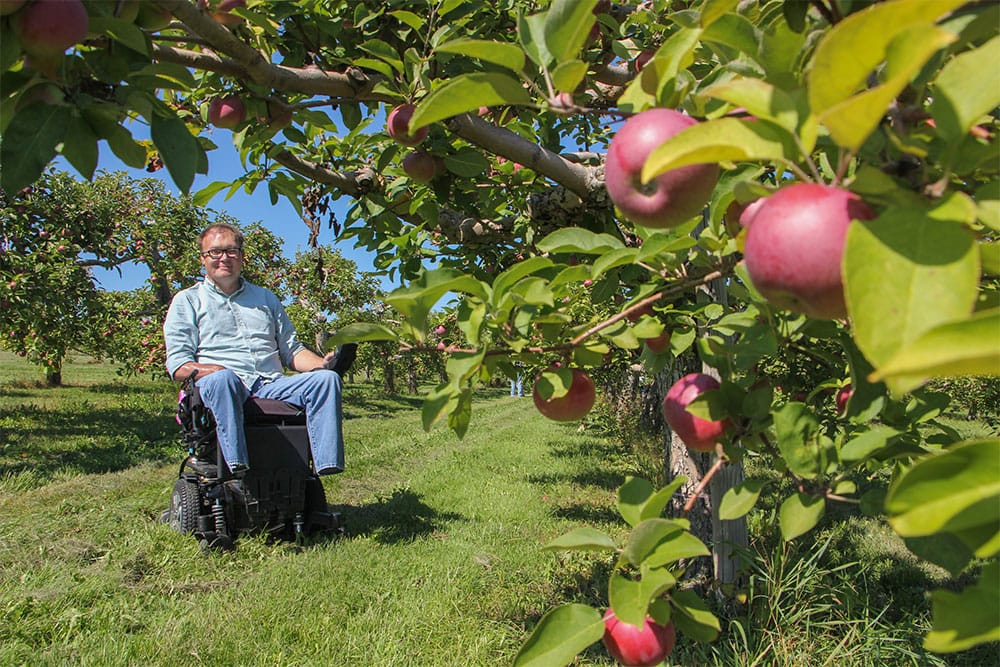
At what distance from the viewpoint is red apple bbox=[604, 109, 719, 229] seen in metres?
0.70

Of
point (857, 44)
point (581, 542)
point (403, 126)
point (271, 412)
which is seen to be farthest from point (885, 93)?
point (271, 412)

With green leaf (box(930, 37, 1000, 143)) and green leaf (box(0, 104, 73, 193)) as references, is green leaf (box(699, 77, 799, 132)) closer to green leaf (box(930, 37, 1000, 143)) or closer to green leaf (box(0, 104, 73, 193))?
green leaf (box(930, 37, 1000, 143))

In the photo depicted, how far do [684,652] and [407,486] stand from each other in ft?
11.7

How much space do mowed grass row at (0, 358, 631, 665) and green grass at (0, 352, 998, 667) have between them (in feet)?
0.04

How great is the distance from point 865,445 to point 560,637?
22.4 inches

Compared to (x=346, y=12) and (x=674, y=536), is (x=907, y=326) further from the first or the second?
(x=346, y=12)

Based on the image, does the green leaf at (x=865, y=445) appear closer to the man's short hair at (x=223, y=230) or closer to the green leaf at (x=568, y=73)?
the green leaf at (x=568, y=73)

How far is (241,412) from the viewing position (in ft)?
10.8

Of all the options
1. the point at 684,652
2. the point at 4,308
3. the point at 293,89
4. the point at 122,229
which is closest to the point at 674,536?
the point at 293,89

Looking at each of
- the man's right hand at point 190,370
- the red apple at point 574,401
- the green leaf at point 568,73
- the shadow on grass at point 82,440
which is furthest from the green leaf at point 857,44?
the shadow on grass at point 82,440

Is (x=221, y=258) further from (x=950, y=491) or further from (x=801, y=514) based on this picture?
(x=950, y=491)

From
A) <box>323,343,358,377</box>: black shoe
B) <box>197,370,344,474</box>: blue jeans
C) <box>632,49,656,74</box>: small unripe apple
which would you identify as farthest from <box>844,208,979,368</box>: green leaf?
<box>197,370,344,474</box>: blue jeans

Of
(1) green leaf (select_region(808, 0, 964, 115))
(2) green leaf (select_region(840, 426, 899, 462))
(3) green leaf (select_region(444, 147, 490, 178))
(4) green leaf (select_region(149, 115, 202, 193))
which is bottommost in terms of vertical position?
(2) green leaf (select_region(840, 426, 899, 462))

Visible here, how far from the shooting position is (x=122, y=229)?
1070 cm
